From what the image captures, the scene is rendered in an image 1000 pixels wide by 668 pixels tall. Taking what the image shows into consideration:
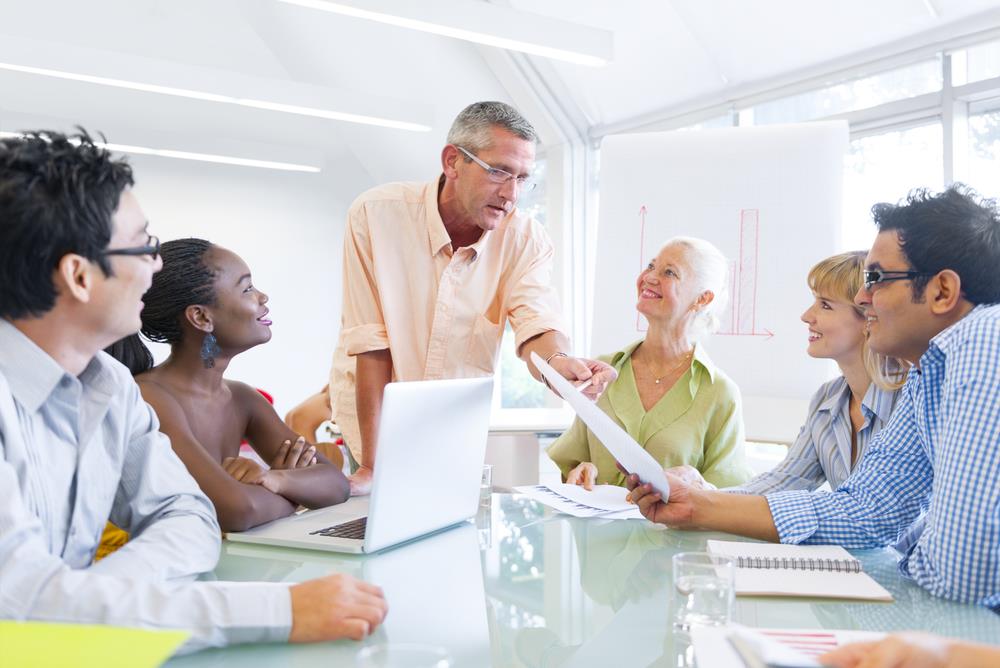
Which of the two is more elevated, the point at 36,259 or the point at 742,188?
the point at 742,188

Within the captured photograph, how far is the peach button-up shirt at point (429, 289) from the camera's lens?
2.36 metres

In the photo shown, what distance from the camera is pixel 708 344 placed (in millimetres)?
3865

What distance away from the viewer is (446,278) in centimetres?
235

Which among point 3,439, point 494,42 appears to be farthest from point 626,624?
point 494,42

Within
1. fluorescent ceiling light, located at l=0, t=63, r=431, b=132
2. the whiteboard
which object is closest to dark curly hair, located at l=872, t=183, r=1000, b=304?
the whiteboard

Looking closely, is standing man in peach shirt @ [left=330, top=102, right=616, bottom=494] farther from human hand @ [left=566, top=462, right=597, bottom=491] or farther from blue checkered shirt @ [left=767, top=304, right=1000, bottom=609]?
blue checkered shirt @ [left=767, top=304, right=1000, bottom=609]

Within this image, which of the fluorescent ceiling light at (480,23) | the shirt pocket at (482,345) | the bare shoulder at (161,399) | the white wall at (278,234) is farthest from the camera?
the white wall at (278,234)

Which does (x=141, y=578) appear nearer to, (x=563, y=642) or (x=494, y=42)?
(x=563, y=642)

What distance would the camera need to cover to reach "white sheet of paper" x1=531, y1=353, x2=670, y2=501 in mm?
1445

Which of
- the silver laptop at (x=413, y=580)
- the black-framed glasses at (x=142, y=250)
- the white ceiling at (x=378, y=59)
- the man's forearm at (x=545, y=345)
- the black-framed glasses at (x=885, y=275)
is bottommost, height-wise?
the silver laptop at (x=413, y=580)

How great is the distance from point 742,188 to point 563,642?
10.2ft

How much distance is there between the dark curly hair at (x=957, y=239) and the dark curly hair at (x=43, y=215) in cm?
133

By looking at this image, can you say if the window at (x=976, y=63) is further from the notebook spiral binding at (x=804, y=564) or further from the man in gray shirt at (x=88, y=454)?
the man in gray shirt at (x=88, y=454)

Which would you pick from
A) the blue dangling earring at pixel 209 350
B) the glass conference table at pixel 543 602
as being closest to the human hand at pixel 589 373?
the glass conference table at pixel 543 602
